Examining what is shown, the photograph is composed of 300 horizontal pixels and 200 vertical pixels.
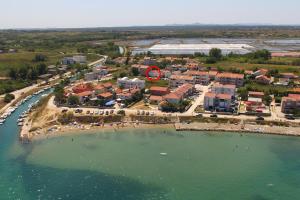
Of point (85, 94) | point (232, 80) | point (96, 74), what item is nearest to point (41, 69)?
point (96, 74)


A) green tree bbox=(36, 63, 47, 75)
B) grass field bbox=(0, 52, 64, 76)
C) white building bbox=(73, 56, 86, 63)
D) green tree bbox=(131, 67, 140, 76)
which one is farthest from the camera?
white building bbox=(73, 56, 86, 63)

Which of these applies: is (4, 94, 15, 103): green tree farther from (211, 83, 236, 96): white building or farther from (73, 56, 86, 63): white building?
(73, 56, 86, 63): white building

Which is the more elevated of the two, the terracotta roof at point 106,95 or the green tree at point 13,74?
the green tree at point 13,74

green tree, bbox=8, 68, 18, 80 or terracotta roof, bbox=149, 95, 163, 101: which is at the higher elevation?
green tree, bbox=8, 68, 18, 80

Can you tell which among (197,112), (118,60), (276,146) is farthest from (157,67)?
(276,146)

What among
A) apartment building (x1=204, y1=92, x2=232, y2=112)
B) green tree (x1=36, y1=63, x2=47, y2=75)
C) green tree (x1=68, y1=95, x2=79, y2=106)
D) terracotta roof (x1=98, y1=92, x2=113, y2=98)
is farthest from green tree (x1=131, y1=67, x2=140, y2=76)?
apartment building (x1=204, y1=92, x2=232, y2=112)

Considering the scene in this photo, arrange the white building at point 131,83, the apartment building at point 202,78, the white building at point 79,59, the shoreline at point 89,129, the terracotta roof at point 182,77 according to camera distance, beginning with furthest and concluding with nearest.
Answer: the white building at point 79,59, the apartment building at point 202,78, the terracotta roof at point 182,77, the white building at point 131,83, the shoreline at point 89,129

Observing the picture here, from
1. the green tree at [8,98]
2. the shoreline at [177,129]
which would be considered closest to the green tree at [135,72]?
the green tree at [8,98]

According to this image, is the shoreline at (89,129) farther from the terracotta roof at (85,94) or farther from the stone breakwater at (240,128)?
the terracotta roof at (85,94)
